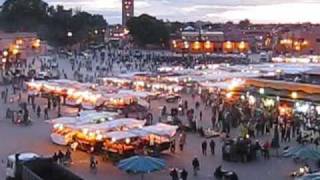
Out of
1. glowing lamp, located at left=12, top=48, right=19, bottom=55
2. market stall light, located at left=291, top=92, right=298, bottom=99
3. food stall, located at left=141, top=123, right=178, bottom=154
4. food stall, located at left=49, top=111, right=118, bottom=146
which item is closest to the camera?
food stall, located at left=141, top=123, right=178, bottom=154

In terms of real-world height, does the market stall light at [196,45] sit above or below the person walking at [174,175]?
below

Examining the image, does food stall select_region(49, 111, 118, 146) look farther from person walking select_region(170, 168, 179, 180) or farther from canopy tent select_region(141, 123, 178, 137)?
person walking select_region(170, 168, 179, 180)

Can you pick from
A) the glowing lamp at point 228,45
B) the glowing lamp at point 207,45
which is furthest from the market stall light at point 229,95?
the glowing lamp at point 207,45

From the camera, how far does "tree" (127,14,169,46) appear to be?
8275 centimetres

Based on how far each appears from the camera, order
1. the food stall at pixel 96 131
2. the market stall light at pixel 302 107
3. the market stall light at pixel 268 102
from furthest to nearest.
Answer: the market stall light at pixel 268 102
the market stall light at pixel 302 107
the food stall at pixel 96 131

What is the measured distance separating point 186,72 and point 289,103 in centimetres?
1727

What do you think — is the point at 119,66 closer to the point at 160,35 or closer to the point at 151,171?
the point at 160,35

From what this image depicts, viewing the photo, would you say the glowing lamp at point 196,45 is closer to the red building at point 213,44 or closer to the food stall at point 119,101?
the red building at point 213,44

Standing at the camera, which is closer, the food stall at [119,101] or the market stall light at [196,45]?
the food stall at [119,101]

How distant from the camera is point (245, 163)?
19031 mm

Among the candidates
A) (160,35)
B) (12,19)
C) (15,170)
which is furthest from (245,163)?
(12,19)

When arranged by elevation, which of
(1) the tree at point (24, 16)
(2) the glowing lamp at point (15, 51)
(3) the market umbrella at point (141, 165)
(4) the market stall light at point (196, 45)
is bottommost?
(4) the market stall light at point (196, 45)

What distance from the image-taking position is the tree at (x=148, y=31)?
8275 cm

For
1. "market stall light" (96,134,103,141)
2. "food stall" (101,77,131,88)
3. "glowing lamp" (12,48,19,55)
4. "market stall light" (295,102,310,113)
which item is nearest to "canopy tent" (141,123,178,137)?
"market stall light" (96,134,103,141)
